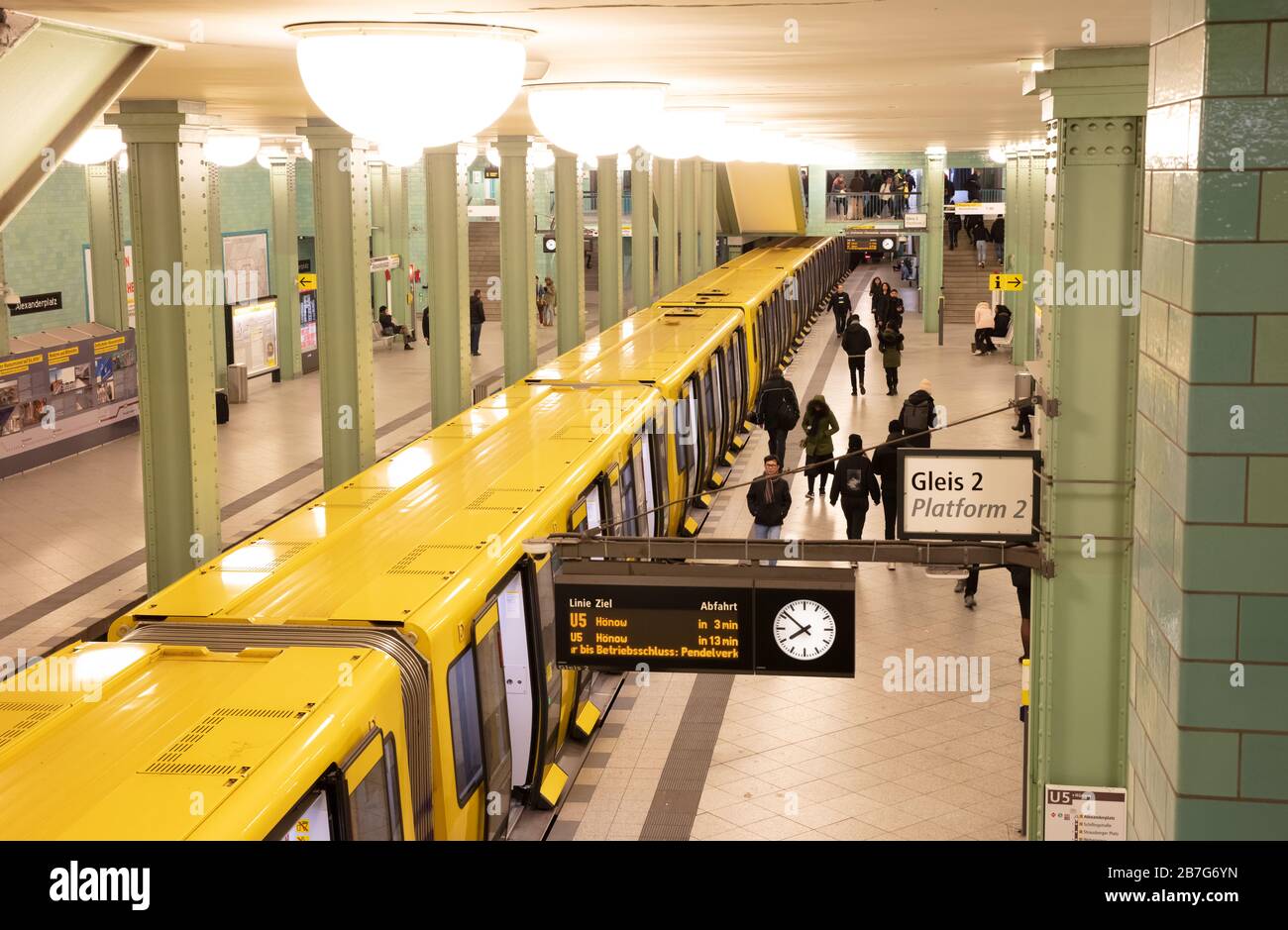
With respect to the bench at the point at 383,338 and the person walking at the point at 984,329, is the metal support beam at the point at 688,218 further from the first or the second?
the bench at the point at 383,338

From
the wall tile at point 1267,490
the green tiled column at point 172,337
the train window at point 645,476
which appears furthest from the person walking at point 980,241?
the wall tile at point 1267,490

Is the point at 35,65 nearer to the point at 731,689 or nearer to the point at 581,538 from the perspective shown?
the point at 581,538

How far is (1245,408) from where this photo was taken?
370 cm

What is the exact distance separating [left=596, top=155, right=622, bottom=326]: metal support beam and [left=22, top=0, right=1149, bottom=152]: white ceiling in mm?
11199

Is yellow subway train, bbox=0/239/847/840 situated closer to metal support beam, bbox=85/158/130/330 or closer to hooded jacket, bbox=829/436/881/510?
hooded jacket, bbox=829/436/881/510

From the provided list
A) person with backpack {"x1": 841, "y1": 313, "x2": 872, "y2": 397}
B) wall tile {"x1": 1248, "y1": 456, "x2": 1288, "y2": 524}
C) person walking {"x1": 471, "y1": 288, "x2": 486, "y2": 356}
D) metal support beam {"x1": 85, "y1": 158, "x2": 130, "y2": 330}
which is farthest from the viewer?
person walking {"x1": 471, "y1": 288, "x2": 486, "y2": 356}

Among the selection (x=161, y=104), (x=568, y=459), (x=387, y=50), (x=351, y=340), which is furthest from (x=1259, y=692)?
(x=351, y=340)

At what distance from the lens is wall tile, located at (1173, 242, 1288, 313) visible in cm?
362

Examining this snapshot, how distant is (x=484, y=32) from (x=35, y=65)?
173cm

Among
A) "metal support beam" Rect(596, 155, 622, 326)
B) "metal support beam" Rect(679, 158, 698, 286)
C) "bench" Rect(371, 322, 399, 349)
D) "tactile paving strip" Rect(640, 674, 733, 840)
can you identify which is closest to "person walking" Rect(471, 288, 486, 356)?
"bench" Rect(371, 322, 399, 349)

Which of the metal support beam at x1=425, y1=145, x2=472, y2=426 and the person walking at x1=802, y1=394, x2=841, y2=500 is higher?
the metal support beam at x1=425, y1=145, x2=472, y2=426

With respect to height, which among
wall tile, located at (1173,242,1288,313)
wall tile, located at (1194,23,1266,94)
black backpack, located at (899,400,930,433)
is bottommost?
black backpack, located at (899,400,930,433)

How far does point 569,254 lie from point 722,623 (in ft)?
46.5

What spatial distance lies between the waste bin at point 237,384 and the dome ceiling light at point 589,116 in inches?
748
